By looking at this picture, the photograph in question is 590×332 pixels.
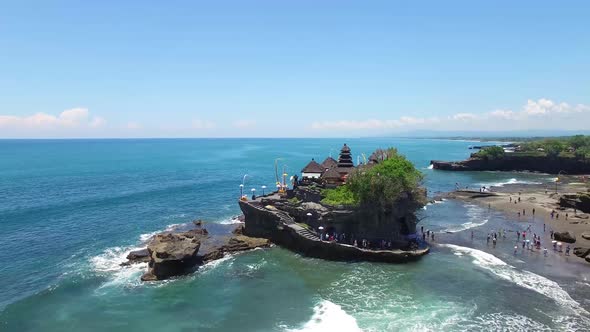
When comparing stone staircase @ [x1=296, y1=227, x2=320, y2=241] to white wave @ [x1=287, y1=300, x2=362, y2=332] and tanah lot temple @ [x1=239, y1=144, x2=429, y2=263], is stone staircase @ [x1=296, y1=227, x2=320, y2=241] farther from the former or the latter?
white wave @ [x1=287, y1=300, x2=362, y2=332]

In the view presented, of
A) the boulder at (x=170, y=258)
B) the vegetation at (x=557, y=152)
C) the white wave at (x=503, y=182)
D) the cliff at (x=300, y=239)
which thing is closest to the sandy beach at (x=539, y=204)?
the white wave at (x=503, y=182)

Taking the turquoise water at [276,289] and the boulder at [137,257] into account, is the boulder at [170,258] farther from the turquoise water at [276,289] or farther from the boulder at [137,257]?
the boulder at [137,257]

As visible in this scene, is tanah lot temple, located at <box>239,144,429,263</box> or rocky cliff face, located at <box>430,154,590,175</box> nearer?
tanah lot temple, located at <box>239,144,429,263</box>

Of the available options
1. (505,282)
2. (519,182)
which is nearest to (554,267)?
(505,282)

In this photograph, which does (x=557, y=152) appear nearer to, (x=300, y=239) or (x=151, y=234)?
(x=300, y=239)

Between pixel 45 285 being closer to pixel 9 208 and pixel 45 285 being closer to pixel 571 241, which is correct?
pixel 9 208

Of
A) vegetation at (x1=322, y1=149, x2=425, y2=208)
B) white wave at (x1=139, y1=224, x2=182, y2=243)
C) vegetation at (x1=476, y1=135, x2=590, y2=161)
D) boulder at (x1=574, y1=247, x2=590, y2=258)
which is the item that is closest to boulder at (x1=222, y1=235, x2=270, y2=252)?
vegetation at (x1=322, y1=149, x2=425, y2=208)
